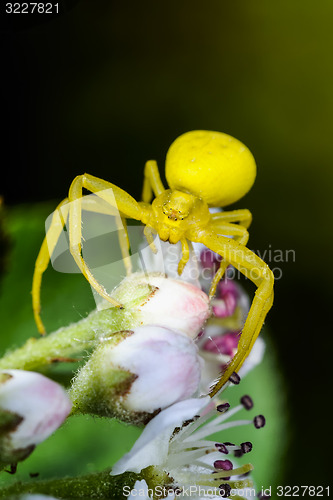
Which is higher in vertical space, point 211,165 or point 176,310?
point 211,165

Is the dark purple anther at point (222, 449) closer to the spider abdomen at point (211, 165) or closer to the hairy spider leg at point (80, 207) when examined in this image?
the hairy spider leg at point (80, 207)

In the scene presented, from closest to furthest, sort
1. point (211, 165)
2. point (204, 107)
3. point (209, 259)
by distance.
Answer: point (211, 165)
point (209, 259)
point (204, 107)

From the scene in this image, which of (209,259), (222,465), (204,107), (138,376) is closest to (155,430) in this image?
(138,376)

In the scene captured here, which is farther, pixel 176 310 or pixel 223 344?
pixel 223 344

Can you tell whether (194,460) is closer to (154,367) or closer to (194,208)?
(154,367)

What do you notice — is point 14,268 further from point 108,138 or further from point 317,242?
point 317,242

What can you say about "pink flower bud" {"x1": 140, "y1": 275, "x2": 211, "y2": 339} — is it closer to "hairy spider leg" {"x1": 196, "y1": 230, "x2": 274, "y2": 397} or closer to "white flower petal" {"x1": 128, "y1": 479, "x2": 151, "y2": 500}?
"hairy spider leg" {"x1": 196, "y1": 230, "x2": 274, "y2": 397}
